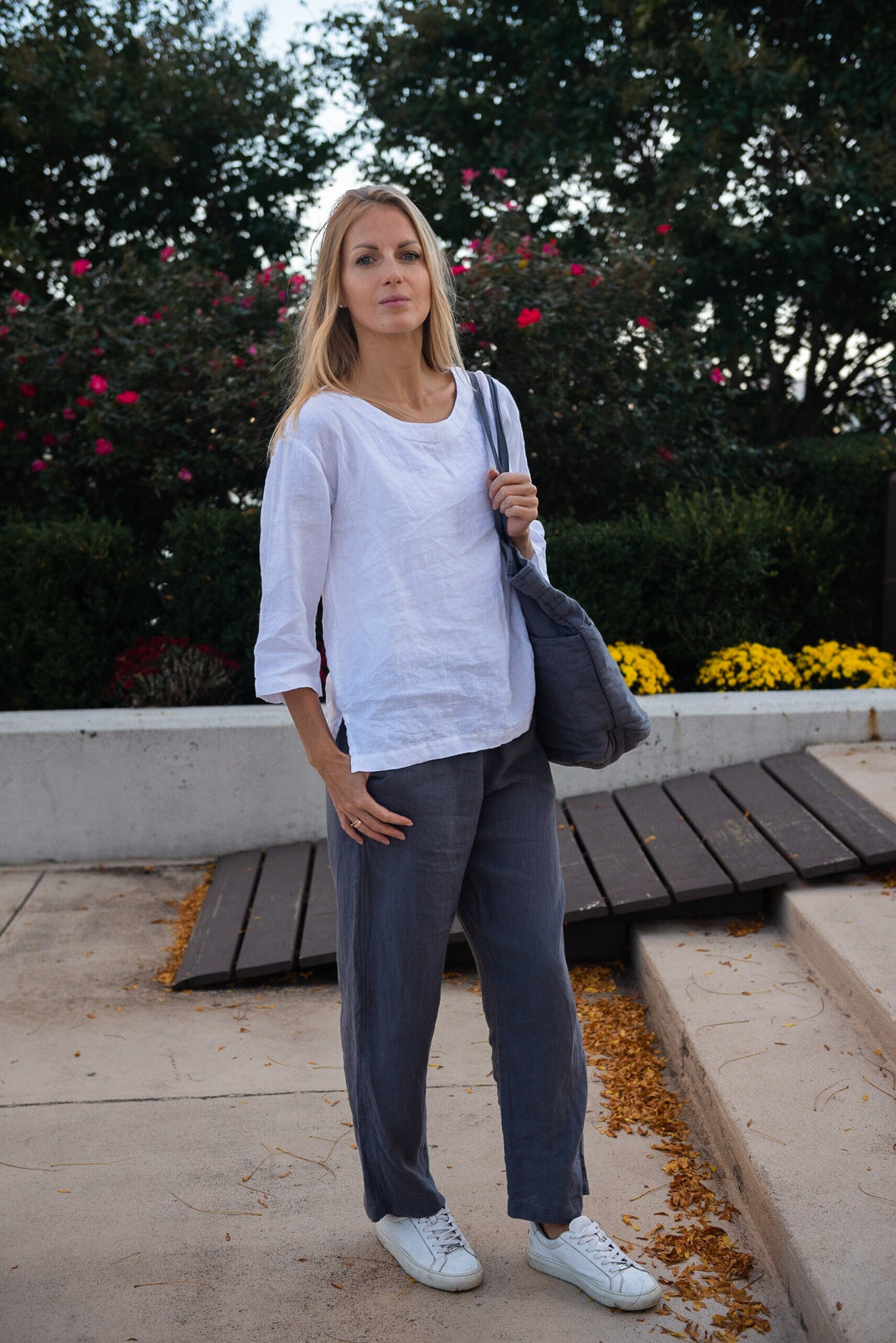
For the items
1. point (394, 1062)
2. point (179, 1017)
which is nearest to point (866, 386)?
point (179, 1017)

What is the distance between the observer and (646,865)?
378cm

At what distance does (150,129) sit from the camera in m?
7.89

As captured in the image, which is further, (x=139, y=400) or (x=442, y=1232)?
(x=139, y=400)

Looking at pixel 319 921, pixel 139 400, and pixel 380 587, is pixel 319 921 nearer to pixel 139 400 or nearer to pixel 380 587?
pixel 380 587

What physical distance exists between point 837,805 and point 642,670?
1250mm

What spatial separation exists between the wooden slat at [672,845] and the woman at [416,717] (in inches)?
60.0

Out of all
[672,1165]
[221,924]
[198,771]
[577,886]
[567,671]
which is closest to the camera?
[567,671]

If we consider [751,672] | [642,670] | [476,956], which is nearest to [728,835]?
[642,670]

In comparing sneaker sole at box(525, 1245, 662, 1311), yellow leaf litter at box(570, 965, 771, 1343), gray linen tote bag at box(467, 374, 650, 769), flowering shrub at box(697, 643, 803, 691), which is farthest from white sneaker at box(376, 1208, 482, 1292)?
flowering shrub at box(697, 643, 803, 691)

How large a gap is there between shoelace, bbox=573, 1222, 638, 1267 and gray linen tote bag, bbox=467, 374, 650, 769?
87 centimetres

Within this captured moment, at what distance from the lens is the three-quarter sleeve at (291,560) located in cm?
189

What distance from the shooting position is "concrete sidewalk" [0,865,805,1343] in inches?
81.5

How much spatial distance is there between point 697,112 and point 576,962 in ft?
17.9

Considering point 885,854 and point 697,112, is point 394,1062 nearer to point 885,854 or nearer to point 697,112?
point 885,854
